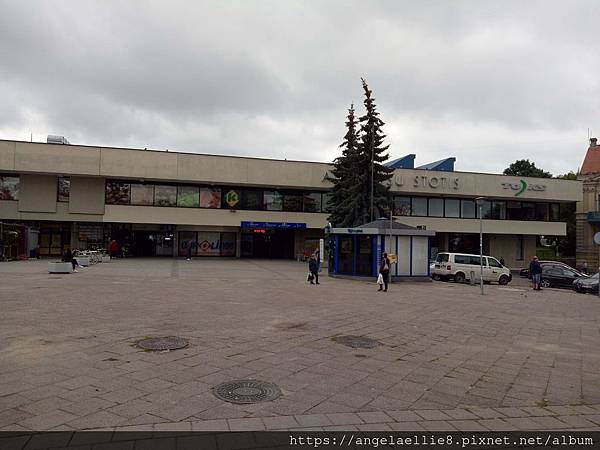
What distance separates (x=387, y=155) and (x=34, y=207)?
92.6 feet

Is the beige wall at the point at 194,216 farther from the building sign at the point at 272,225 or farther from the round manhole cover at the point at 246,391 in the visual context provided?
the round manhole cover at the point at 246,391

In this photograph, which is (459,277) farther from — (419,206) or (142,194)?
(142,194)

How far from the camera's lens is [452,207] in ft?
154

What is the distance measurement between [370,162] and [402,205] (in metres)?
12.5

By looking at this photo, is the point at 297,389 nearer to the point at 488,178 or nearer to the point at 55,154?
the point at 55,154

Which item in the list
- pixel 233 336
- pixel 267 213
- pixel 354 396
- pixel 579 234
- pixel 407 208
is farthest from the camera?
pixel 579 234

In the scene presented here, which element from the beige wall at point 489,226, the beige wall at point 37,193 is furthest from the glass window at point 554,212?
the beige wall at point 37,193

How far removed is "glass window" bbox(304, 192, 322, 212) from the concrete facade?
2.20 feet

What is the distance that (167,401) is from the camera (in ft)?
17.4

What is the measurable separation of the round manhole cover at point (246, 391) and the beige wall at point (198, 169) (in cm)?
3382

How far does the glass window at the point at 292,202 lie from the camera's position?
42.2 m

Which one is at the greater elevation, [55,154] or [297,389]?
[55,154]

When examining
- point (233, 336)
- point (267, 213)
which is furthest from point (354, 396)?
point (267, 213)

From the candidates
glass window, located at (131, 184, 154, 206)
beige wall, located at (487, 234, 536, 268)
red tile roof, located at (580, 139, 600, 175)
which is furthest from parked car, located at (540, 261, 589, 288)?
red tile roof, located at (580, 139, 600, 175)
